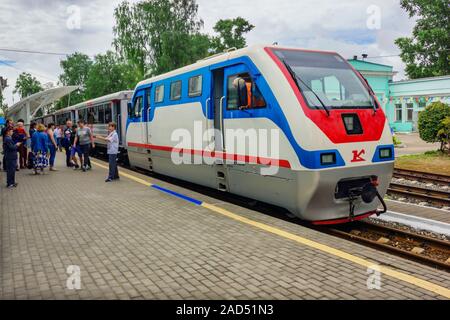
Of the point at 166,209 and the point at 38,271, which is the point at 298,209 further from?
the point at 38,271

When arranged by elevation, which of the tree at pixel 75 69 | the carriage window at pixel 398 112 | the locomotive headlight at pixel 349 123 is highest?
the tree at pixel 75 69

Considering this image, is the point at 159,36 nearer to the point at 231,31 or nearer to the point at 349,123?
the point at 231,31

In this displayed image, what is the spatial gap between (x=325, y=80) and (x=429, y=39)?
143 feet

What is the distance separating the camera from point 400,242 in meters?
6.21

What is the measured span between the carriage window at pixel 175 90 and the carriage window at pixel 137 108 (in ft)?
8.56

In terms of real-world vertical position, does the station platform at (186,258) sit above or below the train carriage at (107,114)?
below

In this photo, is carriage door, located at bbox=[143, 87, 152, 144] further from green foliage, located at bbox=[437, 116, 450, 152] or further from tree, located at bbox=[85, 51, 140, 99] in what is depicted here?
tree, located at bbox=[85, 51, 140, 99]

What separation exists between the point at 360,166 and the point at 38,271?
4.76 meters

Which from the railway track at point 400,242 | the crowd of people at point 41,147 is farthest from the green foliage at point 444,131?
the crowd of people at point 41,147

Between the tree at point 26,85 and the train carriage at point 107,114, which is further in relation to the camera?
the tree at point 26,85

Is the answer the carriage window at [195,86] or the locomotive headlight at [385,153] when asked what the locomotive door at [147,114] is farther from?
the locomotive headlight at [385,153]

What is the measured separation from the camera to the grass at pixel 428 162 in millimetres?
14713
